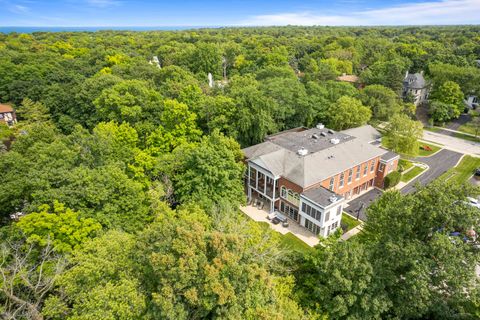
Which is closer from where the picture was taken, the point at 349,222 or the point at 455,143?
the point at 349,222

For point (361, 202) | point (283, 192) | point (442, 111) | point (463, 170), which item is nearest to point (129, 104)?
point (283, 192)

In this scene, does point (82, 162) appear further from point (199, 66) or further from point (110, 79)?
point (199, 66)

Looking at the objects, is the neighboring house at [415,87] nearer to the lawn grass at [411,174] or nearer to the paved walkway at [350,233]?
the lawn grass at [411,174]

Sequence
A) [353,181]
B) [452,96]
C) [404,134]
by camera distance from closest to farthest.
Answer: [353,181] → [404,134] → [452,96]

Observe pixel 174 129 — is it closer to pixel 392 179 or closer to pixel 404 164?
pixel 392 179

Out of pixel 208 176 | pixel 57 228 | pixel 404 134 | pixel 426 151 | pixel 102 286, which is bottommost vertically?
pixel 426 151

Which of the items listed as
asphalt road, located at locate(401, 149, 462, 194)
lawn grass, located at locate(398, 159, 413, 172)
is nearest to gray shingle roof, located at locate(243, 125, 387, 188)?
lawn grass, located at locate(398, 159, 413, 172)
